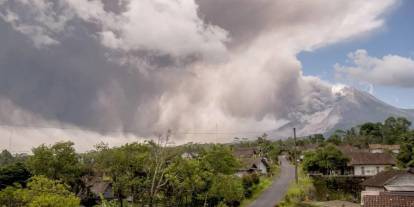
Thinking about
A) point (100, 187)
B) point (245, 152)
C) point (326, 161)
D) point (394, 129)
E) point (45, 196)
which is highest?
point (394, 129)

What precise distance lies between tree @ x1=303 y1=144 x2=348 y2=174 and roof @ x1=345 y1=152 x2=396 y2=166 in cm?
475

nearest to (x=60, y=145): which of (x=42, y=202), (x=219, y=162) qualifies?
(x=219, y=162)

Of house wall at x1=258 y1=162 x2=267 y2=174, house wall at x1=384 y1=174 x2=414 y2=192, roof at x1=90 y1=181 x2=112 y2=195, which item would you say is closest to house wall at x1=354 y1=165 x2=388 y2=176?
house wall at x1=258 y1=162 x2=267 y2=174

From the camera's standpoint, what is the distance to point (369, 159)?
79.4m

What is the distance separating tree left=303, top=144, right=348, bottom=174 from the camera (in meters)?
72.2

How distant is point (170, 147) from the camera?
45.3m

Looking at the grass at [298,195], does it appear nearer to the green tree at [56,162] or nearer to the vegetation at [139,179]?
the vegetation at [139,179]

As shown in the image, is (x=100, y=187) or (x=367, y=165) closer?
(x=100, y=187)

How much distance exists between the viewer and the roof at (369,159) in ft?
257

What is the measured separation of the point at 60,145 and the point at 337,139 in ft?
305

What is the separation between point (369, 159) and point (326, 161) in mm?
12070

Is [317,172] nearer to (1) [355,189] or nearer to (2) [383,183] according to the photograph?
(1) [355,189]

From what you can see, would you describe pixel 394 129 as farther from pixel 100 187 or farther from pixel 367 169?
pixel 100 187

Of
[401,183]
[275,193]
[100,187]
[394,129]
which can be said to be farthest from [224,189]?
[394,129]
